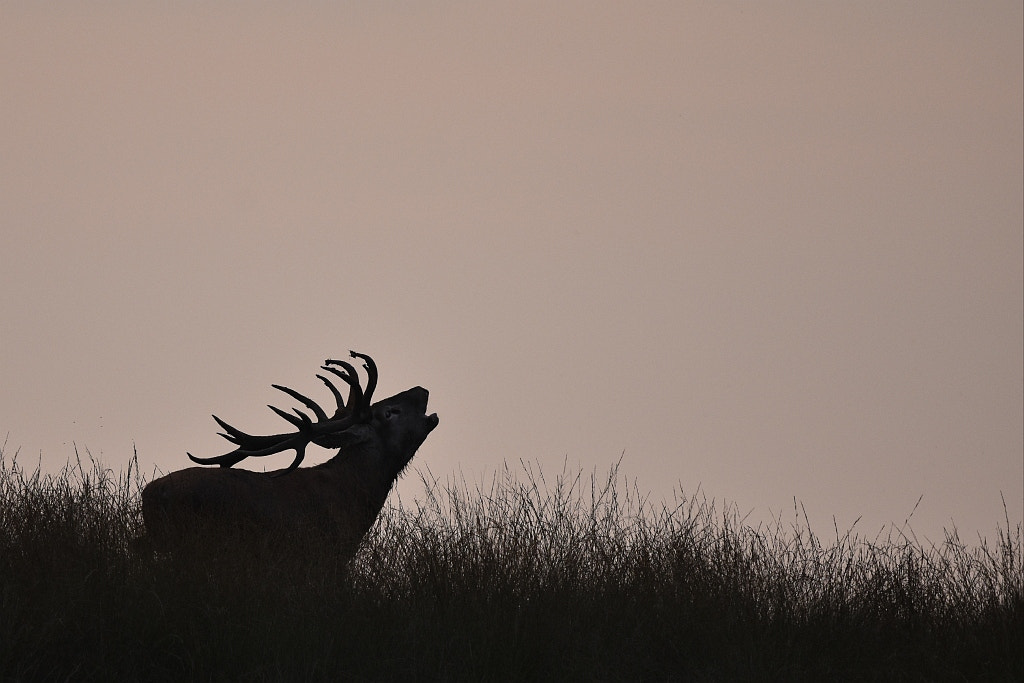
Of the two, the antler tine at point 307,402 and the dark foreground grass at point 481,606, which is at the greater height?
the antler tine at point 307,402

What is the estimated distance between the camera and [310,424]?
11398 millimetres

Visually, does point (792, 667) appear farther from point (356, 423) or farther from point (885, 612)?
point (356, 423)

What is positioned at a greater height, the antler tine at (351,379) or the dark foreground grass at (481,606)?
the antler tine at (351,379)

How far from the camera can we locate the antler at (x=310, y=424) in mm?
11203

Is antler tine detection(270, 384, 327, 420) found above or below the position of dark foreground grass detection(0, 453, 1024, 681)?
above

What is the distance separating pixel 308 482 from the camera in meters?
11.1

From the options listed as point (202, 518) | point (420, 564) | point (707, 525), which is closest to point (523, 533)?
point (420, 564)

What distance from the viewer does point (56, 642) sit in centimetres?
881

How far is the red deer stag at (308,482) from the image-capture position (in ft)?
33.2

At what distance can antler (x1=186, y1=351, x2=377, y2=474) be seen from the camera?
11203 mm

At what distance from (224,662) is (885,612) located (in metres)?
4.39

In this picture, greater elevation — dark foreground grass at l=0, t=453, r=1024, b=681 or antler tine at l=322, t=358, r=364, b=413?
antler tine at l=322, t=358, r=364, b=413

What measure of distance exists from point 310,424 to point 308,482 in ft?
1.66

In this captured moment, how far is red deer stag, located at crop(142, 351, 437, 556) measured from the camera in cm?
1013
